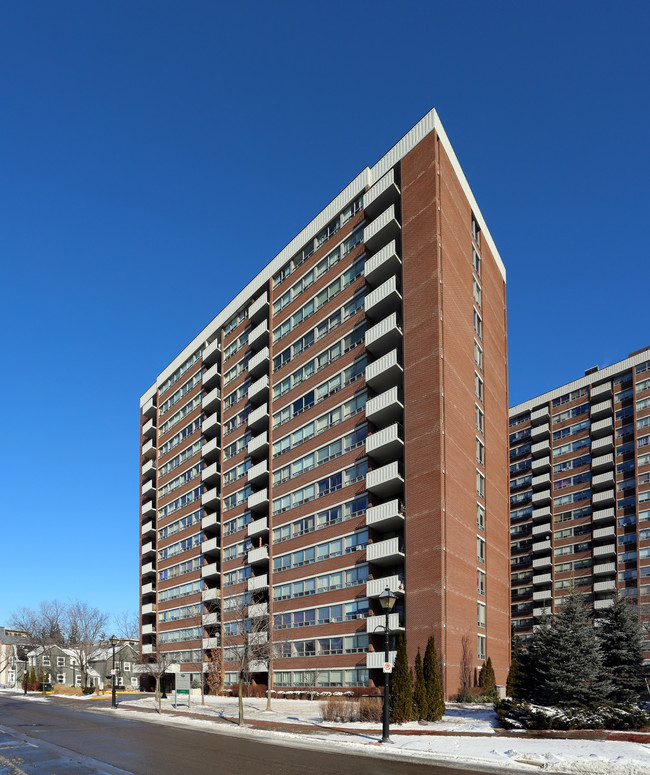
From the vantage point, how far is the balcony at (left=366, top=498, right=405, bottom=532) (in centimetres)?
5041

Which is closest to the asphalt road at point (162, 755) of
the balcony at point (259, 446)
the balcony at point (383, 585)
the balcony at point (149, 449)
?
the balcony at point (383, 585)

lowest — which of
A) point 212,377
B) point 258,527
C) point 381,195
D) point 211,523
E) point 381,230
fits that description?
point 258,527

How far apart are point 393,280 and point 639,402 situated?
56.9 meters

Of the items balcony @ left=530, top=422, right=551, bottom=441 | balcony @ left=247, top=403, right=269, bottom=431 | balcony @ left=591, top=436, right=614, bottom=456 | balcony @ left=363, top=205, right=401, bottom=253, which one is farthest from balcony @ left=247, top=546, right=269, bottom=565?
balcony @ left=530, top=422, right=551, bottom=441

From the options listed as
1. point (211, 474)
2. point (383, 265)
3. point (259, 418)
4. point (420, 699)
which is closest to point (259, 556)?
point (259, 418)

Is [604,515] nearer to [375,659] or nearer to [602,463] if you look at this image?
[602,463]

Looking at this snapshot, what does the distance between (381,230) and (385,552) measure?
23.8 metres

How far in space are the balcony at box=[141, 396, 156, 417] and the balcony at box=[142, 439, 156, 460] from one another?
12.5 ft

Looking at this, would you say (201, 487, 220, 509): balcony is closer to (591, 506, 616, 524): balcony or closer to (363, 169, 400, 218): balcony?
(363, 169, 400, 218): balcony

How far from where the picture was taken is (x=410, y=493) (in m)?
50.2

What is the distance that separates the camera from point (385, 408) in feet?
174

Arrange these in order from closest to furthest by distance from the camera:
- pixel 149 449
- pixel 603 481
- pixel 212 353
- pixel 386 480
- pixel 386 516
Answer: pixel 386 516 < pixel 386 480 < pixel 212 353 < pixel 603 481 < pixel 149 449

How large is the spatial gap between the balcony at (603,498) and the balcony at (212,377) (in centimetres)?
5287

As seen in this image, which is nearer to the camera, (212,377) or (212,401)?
(212,401)
